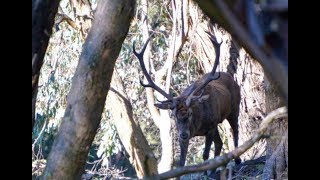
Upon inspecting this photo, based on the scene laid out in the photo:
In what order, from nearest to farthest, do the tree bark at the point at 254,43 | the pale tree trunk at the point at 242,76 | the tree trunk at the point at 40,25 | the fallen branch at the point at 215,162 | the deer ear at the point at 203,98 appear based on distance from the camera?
the tree bark at the point at 254,43
the fallen branch at the point at 215,162
the tree trunk at the point at 40,25
the deer ear at the point at 203,98
the pale tree trunk at the point at 242,76

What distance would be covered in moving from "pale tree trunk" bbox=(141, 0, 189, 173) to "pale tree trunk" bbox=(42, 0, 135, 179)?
677cm

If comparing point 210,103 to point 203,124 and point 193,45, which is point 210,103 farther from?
point 193,45

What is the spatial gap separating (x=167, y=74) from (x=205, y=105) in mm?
1542

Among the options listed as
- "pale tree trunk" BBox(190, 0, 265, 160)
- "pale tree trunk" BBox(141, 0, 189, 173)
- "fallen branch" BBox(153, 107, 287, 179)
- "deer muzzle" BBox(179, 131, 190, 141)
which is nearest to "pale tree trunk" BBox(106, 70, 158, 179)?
"deer muzzle" BBox(179, 131, 190, 141)

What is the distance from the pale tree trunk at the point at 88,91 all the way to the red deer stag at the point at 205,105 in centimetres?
506

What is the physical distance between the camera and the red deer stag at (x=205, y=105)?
855 cm

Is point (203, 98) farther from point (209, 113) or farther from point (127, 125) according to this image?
point (127, 125)

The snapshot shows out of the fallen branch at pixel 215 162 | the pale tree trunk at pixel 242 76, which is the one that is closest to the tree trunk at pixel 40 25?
the fallen branch at pixel 215 162

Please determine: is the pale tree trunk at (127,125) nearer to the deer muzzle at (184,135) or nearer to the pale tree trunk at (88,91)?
the deer muzzle at (184,135)

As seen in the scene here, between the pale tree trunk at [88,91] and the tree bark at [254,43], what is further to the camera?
the pale tree trunk at [88,91]

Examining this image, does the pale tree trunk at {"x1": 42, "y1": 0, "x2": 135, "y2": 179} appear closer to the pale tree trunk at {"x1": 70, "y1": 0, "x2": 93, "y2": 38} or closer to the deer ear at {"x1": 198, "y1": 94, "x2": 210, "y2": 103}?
the pale tree trunk at {"x1": 70, "y1": 0, "x2": 93, "y2": 38}

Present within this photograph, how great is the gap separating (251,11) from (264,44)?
46mm

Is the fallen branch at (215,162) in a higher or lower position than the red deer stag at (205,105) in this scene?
lower
